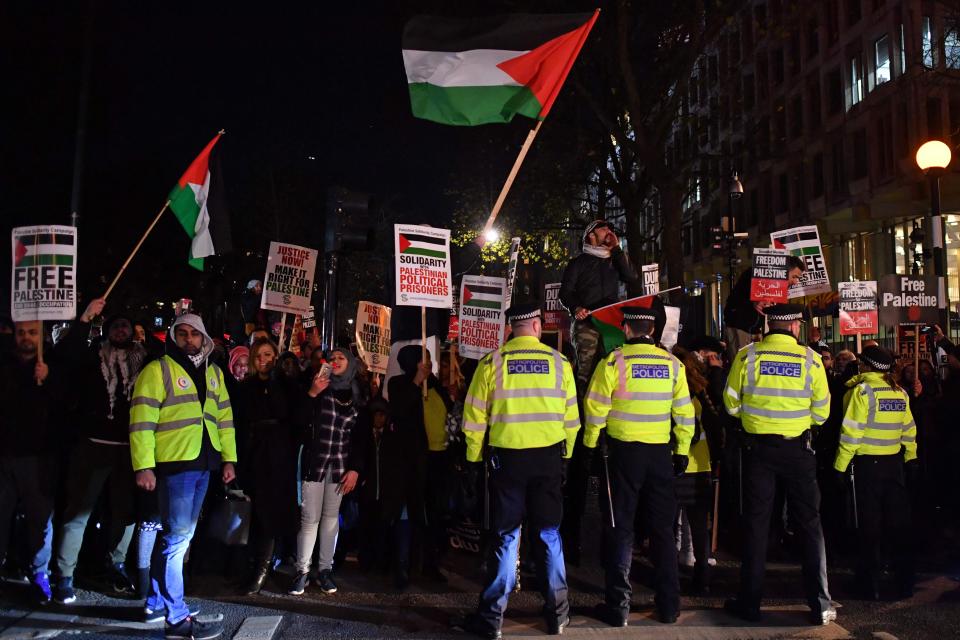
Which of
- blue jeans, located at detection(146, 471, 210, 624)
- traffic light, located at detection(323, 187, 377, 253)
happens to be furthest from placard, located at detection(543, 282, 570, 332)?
blue jeans, located at detection(146, 471, 210, 624)

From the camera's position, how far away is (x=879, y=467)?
788cm

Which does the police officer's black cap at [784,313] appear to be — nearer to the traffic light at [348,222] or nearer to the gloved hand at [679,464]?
the gloved hand at [679,464]

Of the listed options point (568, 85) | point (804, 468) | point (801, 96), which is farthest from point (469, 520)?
point (801, 96)

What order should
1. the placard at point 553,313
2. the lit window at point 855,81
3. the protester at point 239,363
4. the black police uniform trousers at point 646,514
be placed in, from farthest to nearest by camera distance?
the lit window at point 855,81
the placard at point 553,313
the protester at point 239,363
the black police uniform trousers at point 646,514

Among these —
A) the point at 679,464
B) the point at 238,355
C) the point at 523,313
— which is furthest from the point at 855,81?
the point at 523,313

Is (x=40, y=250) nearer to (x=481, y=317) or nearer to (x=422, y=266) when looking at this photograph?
Answer: (x=422, y=266)

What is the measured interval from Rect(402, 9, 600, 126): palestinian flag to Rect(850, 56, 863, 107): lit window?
1114 inches

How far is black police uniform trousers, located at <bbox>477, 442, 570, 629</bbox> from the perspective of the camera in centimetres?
674

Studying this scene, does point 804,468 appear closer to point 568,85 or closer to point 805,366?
point 805,366

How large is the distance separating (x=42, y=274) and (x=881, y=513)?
24.1ft

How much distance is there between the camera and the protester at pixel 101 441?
25.9 feet

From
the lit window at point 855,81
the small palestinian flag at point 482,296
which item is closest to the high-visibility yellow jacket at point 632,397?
the small palestinian flag at point 482,296

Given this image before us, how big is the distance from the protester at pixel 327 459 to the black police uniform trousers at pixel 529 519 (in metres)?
1.80

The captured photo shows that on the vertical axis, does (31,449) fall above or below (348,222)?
below
